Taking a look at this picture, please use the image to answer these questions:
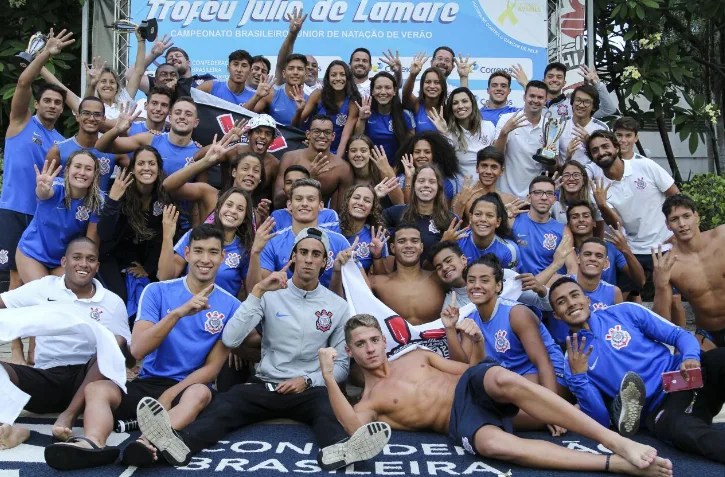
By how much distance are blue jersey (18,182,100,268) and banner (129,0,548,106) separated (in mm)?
4402

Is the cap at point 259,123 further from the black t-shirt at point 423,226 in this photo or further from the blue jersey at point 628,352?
the blue jersey at point 628,352

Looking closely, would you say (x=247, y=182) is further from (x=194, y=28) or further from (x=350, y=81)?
(x=194, y=28)

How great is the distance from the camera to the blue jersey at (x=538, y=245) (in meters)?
6.47

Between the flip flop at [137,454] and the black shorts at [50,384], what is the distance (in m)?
1.03

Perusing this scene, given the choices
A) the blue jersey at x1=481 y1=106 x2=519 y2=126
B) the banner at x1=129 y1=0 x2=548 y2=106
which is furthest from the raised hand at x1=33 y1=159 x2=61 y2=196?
the banner at x1=129 y1=0 x2=548 y2=106

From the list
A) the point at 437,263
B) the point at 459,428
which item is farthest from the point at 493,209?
the point at 459,428

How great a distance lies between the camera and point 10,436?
461 cm

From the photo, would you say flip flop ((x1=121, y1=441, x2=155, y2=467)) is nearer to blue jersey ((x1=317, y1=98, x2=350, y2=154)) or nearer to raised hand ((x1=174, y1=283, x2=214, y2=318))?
raised hand ((x1=174, y1=283, x2=214, y2=318))

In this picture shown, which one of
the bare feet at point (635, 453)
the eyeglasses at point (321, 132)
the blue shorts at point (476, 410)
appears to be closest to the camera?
the bare feet at point (635, 453)

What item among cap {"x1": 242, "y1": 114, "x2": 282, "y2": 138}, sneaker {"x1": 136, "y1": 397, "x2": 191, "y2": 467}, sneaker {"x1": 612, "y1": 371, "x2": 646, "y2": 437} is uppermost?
cap {"x1": 242, "y1": 114, "x2": 282, "y2": 138}

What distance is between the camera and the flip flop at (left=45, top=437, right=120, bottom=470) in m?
4.10

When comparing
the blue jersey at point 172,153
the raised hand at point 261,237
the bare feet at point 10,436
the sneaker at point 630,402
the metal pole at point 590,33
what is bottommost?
the bare feet at point 10,436

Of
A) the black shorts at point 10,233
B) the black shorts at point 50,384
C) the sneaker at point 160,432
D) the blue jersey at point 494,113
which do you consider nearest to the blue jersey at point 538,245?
the blue jersey at point 494,113

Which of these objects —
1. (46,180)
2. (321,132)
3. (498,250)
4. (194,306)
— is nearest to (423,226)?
(498,250)
